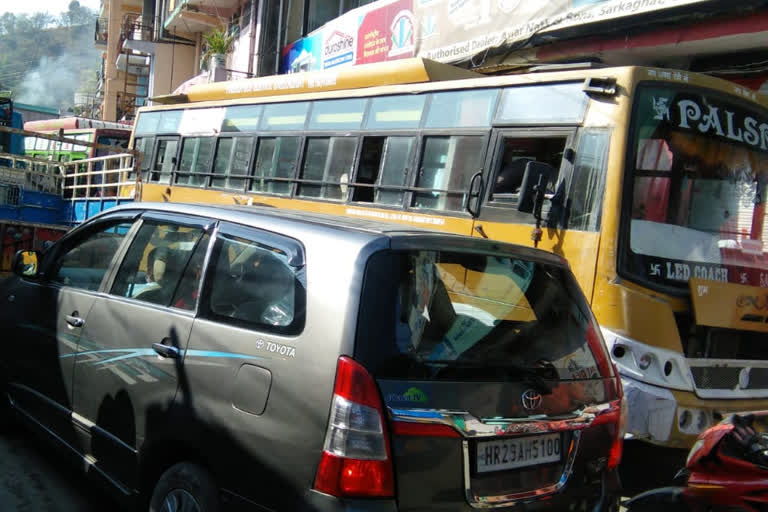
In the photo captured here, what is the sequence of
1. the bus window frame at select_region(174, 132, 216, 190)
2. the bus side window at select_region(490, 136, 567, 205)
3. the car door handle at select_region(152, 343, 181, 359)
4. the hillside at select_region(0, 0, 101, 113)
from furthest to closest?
the hillside at select_region(0, 0, 101, 113) → the bus window frame at select_region(174, 132, 216, 190) → the bus side window at select_region(490, 136, 567, 205) → the car door handle at select_region(152, 343, 181, 359)

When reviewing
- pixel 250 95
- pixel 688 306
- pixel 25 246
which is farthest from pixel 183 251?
pixel 25 246

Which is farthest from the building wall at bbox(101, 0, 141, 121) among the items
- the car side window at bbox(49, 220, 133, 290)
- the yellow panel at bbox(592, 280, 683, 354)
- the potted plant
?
the yellow panel at bbox(592, 280, 683, 354)

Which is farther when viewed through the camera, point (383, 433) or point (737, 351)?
point (737, 351)

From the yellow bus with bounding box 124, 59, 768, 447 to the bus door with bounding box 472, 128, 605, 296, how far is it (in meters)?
0.01

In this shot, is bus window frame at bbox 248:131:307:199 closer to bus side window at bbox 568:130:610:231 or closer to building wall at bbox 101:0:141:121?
bus side window at bbox 568:130:610:231

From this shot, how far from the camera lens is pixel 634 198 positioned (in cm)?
566

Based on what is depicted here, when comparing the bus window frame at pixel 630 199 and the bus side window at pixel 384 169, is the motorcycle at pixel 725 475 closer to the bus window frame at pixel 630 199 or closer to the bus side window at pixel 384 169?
the bus window frame at pixel 630 199

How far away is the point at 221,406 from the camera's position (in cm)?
277

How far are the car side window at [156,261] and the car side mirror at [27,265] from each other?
970 mm

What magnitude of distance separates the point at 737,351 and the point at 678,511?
308 centimetres

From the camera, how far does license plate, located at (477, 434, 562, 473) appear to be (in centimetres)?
254

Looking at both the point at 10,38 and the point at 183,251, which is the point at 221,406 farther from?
the point at 10,38

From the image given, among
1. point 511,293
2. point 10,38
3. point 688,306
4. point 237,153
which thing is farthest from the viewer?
point 10,38

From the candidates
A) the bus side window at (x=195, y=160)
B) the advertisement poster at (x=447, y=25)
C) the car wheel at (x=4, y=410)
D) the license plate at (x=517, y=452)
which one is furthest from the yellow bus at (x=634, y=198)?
the bus side window at (x=195, y=160)
